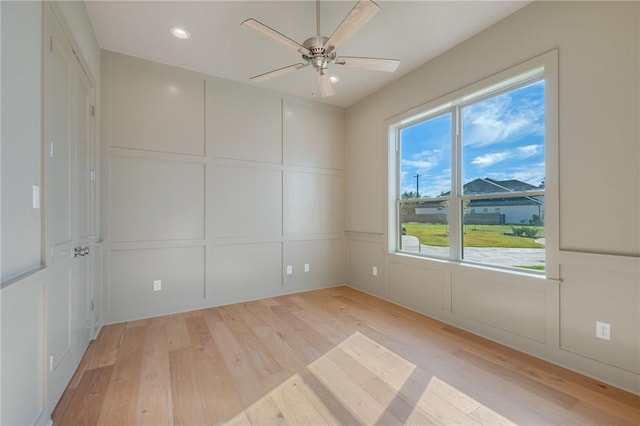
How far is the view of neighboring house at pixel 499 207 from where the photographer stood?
2.48 metres

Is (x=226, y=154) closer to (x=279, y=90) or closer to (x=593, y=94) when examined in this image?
(x=279, y=90)

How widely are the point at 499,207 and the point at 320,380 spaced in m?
2.27

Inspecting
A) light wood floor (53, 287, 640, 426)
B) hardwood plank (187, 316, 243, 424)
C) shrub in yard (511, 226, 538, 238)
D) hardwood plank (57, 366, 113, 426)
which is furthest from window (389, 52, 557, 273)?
hardwood plank (57, 366, 113, 426)

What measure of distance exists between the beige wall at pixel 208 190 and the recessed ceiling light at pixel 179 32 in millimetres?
707

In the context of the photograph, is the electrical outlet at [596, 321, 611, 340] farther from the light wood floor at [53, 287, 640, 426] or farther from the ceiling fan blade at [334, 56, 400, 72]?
the ceiling fan blade at [334, 56, 400, 72]

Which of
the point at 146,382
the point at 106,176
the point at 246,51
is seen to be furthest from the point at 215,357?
the point at 246,51

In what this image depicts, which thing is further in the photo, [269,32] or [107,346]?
[107,346]

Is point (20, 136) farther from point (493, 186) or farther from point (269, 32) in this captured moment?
point (493, 186)

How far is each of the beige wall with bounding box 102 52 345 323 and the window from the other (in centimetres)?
128

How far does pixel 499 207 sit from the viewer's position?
2736mm

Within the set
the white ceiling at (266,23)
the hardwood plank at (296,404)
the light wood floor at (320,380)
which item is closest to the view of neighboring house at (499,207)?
the light wood floor at (320,380)

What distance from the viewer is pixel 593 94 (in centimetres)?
206

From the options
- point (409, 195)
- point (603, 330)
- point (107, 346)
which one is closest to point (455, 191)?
point (409, 195)

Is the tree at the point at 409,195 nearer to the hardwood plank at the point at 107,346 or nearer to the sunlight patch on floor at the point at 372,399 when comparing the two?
the sunlight patch on floor at the point at 372,399
